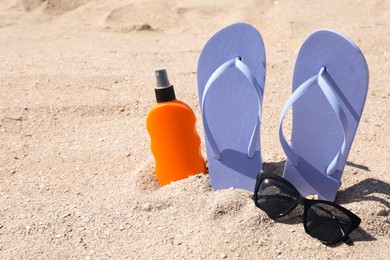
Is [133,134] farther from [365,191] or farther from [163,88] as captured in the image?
[365,191]

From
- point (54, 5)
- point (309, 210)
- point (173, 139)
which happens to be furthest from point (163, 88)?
point (54, 5)

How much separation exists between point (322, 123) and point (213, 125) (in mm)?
254

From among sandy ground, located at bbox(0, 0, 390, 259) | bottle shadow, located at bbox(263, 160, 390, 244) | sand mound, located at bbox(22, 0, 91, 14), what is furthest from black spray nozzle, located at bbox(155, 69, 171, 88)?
sand mound, located at bbox(22, 0, 91, 14)

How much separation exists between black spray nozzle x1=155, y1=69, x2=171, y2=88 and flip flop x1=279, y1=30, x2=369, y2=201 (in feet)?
0.95

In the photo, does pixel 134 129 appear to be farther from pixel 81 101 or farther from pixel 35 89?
pixel 35 89

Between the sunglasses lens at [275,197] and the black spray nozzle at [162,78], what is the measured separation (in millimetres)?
327

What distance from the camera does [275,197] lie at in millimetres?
1198

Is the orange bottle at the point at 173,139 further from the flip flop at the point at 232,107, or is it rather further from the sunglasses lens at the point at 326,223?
the sunglasses lens at the point at 326,223

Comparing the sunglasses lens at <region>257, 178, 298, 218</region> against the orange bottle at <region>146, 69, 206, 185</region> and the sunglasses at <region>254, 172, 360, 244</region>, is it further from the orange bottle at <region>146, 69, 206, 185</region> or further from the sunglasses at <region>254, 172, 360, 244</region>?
the orange bottle at <region>146, 69, 206, 185</region>

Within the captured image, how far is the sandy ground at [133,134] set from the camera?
1198 millimetres

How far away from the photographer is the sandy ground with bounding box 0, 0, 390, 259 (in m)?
1.20

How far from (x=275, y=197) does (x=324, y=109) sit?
23 cm

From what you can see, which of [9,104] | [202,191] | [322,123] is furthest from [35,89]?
[322,123]

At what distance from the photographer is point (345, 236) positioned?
1.15m
